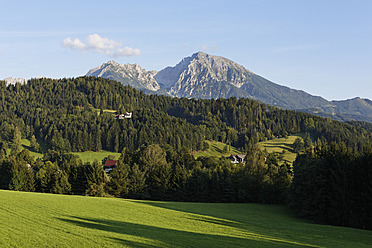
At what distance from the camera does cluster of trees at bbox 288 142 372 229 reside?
58.9 meters

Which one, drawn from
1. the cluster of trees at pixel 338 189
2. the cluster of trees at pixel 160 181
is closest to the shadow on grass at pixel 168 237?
the cluster of trees at pixel 338 189

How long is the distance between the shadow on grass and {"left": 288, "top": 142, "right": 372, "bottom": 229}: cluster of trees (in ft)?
110

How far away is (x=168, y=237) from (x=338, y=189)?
44.7 m

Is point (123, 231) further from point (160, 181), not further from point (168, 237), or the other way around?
point (160, 181)

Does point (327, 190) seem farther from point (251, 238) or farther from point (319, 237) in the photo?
point (251, 238)

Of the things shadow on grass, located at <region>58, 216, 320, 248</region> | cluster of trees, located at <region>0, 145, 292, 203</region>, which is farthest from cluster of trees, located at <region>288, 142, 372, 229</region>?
shadow on grass, located at <region>58, 216, 320, 248</region>

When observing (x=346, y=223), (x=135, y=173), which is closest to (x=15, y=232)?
(x=346, y=223)

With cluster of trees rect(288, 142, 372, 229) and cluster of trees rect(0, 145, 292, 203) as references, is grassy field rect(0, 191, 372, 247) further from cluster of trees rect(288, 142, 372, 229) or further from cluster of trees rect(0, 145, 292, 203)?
cluster of trees rect(0, 145, 292, 203)

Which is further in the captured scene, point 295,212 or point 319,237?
point 295,212

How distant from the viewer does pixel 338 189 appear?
61.5 m

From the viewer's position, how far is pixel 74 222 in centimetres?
3303

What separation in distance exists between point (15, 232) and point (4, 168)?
278ft

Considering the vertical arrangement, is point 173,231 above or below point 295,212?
above

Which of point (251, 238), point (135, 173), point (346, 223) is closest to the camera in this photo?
point (251, 238)
